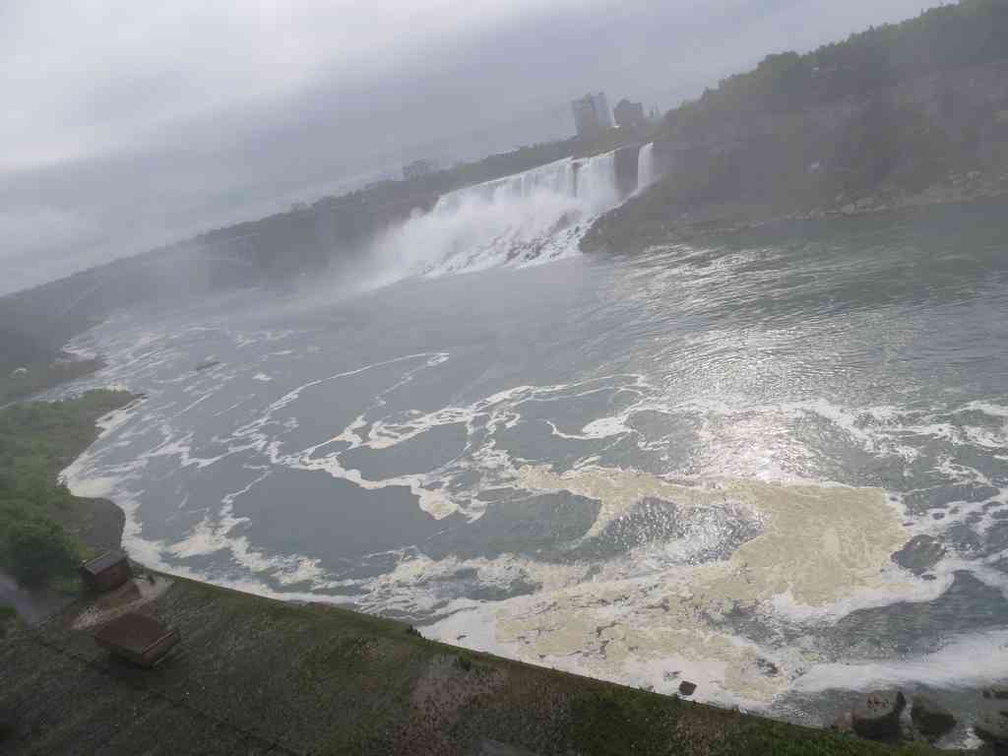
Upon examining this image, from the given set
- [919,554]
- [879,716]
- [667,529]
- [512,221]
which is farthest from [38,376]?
[879,716]

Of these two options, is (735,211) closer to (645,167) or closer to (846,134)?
(846,134)

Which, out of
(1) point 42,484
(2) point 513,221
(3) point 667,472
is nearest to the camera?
(3) point 667,472

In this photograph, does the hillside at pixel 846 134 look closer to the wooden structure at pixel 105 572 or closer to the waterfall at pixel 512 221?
the waterfall at pixel 512 221

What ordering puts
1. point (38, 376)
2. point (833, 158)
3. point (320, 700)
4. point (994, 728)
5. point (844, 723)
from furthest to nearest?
point (38, 376)
point (833, 158)
point (320, 700)
point (844, 723)
point (994, 728)

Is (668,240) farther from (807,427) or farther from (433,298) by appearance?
(807,427)

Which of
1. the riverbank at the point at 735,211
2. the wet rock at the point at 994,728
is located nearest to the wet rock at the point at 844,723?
the wet rock at the point at 994,728
